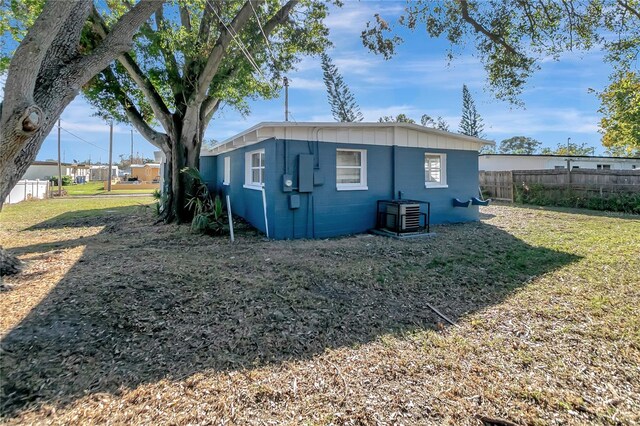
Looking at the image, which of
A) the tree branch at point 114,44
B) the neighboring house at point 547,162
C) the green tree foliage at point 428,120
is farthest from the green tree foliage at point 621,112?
the tree branch at point 114,44

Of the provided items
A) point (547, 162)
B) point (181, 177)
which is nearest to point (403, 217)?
point (181, 177)

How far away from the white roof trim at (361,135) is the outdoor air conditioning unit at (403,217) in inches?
70.1

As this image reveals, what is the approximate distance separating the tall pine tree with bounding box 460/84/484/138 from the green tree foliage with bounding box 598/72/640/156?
1238 cm

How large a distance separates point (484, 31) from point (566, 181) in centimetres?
806

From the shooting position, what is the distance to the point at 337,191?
7727 millimetres

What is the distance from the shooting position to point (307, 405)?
2.19m

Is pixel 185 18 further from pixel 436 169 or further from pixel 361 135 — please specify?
pixel 436 169

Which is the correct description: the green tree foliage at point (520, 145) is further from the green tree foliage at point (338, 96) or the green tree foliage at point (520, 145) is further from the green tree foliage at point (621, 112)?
the green tree foliage at point (338, 96)

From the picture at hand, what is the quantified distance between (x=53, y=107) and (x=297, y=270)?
3664 mm

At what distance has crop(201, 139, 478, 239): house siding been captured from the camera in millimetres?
7141

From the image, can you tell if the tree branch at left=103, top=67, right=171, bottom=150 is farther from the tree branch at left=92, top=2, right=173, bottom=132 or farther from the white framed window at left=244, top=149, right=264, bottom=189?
the white framed window at left=244, top=149, right=264, bottom=189

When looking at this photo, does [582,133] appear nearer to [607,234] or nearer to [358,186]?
[607,234]

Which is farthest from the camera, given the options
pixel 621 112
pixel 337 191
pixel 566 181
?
pixel 621 112

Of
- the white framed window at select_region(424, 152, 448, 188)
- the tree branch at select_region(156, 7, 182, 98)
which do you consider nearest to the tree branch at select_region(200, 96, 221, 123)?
the tree branch at select_region(156, 7, 182, 98)
